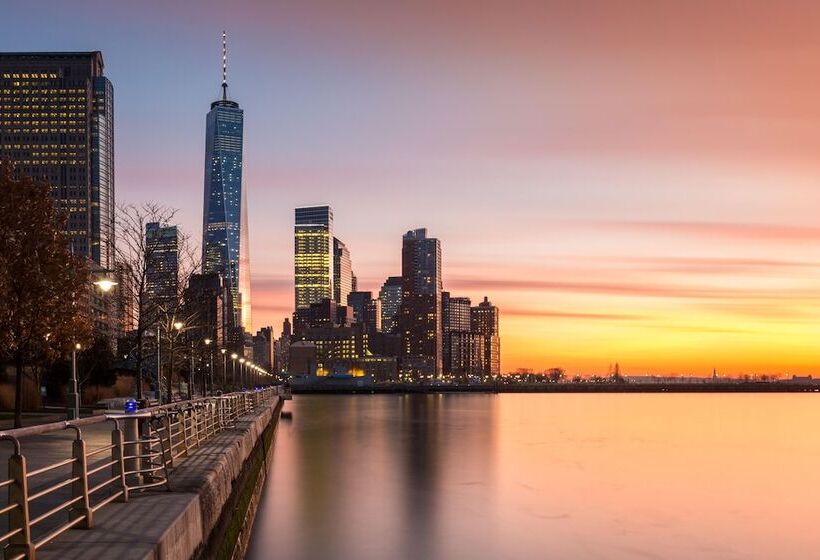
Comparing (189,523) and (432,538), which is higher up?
(189,523)

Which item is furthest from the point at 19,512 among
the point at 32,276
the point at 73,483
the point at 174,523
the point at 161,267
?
the point at 161,267

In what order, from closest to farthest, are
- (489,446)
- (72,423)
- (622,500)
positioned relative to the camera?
(72,423) → (622,500) → (489,446)

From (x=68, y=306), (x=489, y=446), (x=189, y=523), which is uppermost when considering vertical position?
(x=68, y=306)

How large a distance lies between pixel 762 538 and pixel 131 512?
2814 centimetres

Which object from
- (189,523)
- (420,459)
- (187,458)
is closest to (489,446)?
(420,459)

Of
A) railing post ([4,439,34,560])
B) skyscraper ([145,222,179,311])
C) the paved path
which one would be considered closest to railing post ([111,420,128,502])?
the paved path

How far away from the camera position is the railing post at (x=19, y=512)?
32.0 feet

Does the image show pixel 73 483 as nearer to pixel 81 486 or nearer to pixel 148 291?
pixel 81 486

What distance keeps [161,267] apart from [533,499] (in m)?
32.3

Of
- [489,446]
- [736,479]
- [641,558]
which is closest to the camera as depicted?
[641,558]

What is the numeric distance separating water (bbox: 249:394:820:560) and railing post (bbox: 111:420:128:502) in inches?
484

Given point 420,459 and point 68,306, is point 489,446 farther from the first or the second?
point 68,306

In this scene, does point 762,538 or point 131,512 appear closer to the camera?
point 131,512

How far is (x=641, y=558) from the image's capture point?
94.4 ft
